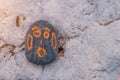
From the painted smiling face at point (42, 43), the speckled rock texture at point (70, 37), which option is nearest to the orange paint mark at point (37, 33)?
the painted smiling face at point (42, 43)

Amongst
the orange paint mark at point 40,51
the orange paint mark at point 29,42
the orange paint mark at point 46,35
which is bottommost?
the orange paint mark at point 40,51

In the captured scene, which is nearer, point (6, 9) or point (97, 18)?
point (97, 18)

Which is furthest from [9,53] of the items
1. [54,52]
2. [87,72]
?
[87,72]

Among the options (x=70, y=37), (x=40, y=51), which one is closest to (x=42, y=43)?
(x=40, y=51)

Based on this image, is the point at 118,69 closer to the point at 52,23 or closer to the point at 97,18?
the point at 97,18

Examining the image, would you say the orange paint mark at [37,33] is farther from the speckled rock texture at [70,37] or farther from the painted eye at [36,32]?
the speckled rock texture at [70,37]
